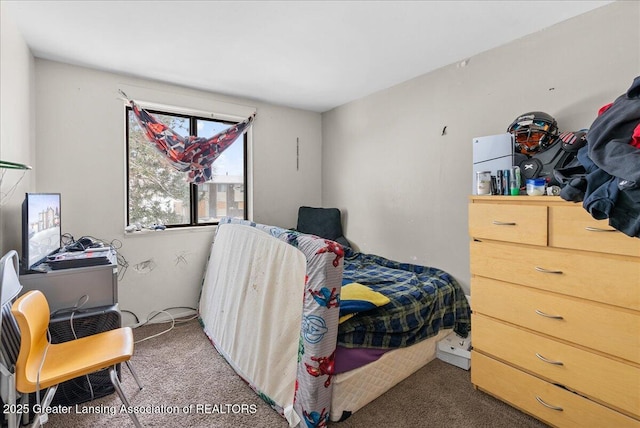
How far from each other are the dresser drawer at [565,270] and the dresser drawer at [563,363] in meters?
Result: 0.28

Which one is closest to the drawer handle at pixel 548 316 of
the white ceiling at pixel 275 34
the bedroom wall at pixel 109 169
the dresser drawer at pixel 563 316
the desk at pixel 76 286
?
the dresser drawer at pixel 563 316

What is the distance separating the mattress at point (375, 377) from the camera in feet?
5.12

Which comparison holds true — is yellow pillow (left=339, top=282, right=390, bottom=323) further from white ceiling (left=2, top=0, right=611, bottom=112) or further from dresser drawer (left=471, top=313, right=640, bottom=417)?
white ceiling (left=2, top=0, right=611, bottom=112)

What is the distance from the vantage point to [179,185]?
3.08 metres

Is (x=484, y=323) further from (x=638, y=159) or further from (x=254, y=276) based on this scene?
(x=254, y=276)

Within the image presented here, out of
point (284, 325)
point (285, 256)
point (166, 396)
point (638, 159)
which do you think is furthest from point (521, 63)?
point (166, 396)

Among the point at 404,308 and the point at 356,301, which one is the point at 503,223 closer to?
the point at 404,308

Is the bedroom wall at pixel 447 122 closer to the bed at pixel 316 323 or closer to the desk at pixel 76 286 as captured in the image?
the bed at pixel 316 323

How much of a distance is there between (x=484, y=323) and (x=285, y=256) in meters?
1.30

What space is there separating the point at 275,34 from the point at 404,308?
2.12 meters

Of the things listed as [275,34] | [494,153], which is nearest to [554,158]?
[494,153]

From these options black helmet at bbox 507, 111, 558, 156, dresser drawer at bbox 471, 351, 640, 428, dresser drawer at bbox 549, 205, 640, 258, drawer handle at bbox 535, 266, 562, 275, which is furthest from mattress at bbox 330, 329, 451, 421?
black helmet at bbox 507, 111, 558, 156

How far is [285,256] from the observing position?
177 cm

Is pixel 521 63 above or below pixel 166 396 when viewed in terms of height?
above
